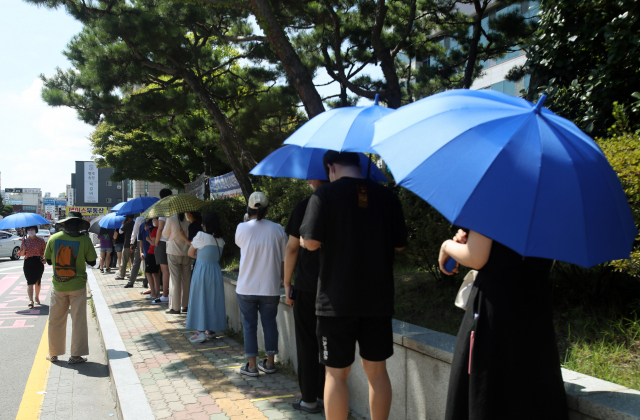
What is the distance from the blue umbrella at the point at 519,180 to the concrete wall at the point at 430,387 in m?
0.73

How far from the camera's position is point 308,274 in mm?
3914

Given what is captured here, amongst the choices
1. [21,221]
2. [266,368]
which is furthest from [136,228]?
[266,368]

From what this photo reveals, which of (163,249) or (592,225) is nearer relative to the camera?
(592,225)

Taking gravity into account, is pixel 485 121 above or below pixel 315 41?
below

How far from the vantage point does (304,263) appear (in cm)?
393

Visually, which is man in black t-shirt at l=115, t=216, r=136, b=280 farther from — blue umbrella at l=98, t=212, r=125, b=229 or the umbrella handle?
the umbrella handle

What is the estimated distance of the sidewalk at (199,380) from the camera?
4.20 meters

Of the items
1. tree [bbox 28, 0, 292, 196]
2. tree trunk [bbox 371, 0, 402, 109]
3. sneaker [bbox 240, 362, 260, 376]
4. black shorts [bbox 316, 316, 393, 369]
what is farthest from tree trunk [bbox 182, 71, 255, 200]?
black shorts [bbox 316, 316, 393, 369]

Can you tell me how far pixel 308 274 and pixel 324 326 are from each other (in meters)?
1.00

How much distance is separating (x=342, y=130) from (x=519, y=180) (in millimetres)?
1522

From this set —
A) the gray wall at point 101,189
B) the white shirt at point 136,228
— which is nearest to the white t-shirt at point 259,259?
the white shirt at point 136,228

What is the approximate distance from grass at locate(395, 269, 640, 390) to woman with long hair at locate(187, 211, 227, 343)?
2431mm

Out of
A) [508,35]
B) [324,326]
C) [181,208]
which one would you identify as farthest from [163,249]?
[508,35]

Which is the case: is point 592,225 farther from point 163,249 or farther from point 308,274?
point 163,249
